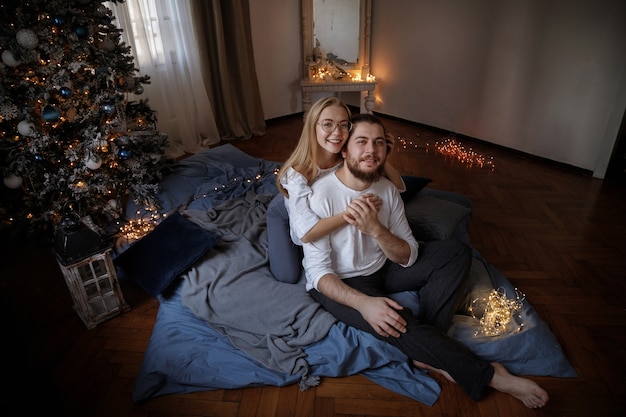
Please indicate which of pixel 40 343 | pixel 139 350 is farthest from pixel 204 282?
pixel 40 343

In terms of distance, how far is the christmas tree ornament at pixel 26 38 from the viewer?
2119 millimetres

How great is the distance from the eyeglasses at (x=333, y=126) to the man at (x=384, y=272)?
47mm

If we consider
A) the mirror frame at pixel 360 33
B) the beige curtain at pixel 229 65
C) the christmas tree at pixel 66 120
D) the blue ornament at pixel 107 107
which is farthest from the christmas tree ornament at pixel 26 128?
the mirror frame at pixel 360 33

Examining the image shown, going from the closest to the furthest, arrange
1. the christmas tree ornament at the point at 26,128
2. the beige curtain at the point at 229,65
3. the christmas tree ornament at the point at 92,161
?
the christmas tree ornament at the point at 26,128 < the christmas tree ornament at the point at 92,161 < the beige curtain at the point at 229,65

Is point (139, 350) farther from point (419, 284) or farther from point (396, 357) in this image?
point (419, 284)

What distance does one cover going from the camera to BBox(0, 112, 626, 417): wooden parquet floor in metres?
1.54

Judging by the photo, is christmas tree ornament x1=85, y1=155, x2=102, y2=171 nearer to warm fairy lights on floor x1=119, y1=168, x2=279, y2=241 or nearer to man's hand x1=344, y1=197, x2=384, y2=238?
warm fairy lights on floor x1=119, y1=168, x2=279, y2=241

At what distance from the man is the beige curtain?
2.91 m

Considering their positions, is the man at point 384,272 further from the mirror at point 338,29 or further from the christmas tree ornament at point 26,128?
the mirror at point 338,29

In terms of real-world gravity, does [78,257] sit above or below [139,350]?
above

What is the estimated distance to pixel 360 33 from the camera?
483cm

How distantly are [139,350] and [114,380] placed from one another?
0.55 ft

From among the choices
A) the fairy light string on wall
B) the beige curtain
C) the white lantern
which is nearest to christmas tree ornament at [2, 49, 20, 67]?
the white lantern

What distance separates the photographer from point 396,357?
5.46 feet
